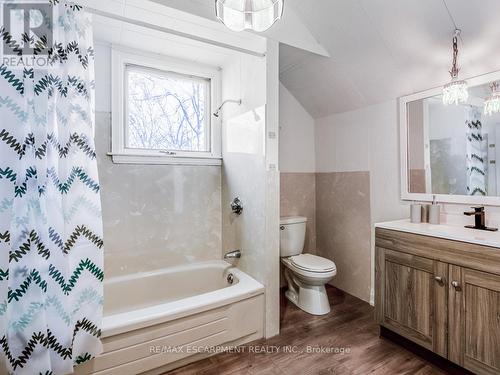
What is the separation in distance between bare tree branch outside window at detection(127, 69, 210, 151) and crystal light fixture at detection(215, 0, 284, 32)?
1.18m

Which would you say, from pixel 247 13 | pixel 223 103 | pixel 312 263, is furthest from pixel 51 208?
pixel 312 263

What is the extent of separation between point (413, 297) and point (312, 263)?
797 millimetres

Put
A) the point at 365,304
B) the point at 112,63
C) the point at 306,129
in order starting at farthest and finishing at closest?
1. the point at 306,129
2. the point at 365,304
3. the point at 112,63

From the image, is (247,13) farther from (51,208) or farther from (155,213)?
(155,213)

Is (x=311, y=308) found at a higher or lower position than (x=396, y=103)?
lower

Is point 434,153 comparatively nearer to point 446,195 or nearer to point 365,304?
point 446,195

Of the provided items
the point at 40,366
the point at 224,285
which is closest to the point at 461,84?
the point at 224,285

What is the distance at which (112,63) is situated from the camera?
2.05 meters

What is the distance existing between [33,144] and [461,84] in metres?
2.29

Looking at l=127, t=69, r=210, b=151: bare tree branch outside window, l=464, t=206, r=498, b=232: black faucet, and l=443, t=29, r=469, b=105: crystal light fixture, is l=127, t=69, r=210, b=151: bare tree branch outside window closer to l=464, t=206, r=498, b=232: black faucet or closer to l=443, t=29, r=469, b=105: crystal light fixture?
l=443, t=29, r=469, b=105: crystal light fixture

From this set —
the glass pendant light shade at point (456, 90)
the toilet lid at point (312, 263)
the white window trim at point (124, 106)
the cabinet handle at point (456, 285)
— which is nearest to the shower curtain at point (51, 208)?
the white window trim at point (124, 106)

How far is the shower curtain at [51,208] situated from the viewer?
1.10 metres

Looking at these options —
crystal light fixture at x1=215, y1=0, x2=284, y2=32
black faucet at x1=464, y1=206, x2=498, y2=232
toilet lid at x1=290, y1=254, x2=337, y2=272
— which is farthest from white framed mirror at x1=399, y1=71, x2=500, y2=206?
crystal light fixture at x1=215, y1=0, x2=284, y2=32

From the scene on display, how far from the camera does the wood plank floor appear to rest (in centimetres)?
157
